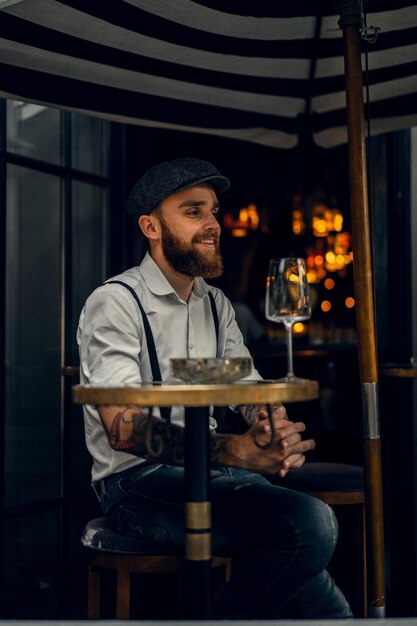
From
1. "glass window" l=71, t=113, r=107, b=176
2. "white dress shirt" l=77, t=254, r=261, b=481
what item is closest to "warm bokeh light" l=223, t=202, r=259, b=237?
"glass window" l=71, t=113, r=107, b=176

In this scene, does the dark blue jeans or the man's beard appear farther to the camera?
the man's beard

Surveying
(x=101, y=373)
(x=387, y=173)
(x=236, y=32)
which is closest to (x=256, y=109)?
(x=236, y=32)

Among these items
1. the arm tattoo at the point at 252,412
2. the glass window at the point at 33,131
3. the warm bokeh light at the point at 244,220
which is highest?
the warm bokeh light at the point at 244,220

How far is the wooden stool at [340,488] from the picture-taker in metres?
2.91

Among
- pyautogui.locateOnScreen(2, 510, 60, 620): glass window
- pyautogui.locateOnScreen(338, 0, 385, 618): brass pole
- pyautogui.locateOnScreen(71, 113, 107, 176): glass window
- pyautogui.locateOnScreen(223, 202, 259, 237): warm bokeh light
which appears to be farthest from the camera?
pyautogui.locateOnScreen(223, 202, 259, 237): warm bokeh light

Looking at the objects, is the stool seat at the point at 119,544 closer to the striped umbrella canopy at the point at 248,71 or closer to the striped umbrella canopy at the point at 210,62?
the striped umbrella canopy at the point at 248,71

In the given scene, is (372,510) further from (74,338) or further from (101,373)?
(74,338)

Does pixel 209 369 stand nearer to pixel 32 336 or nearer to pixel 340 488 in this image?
pixel 340 488

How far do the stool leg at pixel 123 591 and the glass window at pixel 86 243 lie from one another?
5.30 feet

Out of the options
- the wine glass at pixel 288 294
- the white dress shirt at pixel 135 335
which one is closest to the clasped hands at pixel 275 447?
the wine glass at pixel 288 294

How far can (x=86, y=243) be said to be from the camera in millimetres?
3871

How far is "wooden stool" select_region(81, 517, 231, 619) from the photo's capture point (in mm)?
2264

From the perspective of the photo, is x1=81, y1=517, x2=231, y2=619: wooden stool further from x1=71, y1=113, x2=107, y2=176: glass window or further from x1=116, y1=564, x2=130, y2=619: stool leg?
x1=71, y1=113, x2=107, y2=176: glass window

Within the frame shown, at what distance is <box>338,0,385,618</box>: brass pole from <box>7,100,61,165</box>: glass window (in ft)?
4.66
